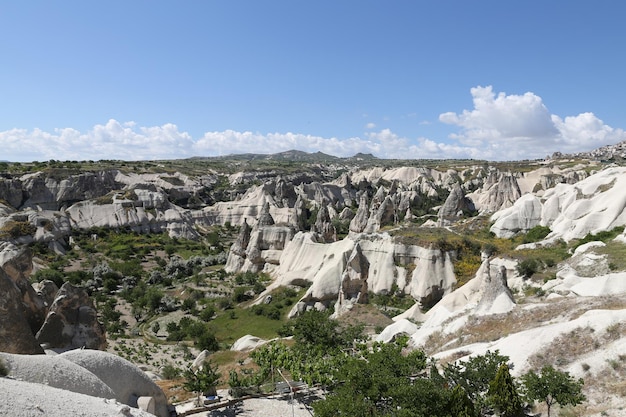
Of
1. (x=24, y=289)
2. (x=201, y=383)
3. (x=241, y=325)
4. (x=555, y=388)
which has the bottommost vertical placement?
(x=241, y=325)

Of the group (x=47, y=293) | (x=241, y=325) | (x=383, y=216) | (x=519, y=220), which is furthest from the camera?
(x=383, y=216)

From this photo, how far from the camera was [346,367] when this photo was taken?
617 inches

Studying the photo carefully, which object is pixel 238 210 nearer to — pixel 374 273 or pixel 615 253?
pixel 374 273

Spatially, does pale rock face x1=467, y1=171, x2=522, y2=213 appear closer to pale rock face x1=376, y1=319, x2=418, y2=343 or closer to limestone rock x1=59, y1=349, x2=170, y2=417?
pale rock face x1=376, y1=319, x2=418, y2=343

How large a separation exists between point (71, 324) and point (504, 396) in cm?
2247

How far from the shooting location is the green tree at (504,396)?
13.7 metres

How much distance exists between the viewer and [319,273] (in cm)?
4525

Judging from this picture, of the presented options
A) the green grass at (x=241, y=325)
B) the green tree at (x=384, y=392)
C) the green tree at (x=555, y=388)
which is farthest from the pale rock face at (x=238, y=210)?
the green tree at (x=555, y=388)

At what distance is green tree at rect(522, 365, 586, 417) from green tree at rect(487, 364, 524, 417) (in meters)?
0.54

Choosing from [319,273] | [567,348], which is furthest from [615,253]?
[319,273]

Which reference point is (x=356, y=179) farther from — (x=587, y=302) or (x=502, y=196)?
(x=587, y=302)

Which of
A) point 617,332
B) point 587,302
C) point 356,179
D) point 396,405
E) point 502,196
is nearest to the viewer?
point 396,405

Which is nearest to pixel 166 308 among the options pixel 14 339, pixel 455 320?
pixel 14 339

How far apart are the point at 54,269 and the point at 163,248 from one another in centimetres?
2049
